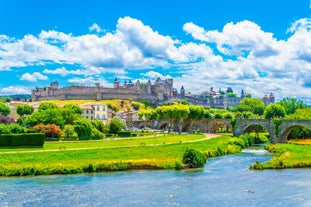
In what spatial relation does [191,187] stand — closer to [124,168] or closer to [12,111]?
[124,168]

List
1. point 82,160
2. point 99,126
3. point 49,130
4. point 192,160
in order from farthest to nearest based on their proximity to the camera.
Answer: point 99,126 < point 49,130 < point 82,160 < point 192,160

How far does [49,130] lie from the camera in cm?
6300

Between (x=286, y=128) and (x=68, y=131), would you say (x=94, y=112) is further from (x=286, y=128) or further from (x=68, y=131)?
(x=286, y=128)

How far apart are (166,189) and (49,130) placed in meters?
33.6

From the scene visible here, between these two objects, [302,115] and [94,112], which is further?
[94,112]

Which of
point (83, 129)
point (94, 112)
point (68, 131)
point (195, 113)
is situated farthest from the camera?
point (94, 112)

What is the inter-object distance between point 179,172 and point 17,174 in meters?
14.2

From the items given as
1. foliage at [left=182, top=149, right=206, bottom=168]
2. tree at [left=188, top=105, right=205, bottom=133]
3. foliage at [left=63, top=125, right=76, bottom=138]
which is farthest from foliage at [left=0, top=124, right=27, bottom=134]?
tree at [left=188, top=105, right=205, bottom=133]

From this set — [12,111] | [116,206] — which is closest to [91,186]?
[116,206]

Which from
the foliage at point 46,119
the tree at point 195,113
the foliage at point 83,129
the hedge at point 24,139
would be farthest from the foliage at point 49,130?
the tree at point 195,113

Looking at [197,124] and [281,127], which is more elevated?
[197,124]

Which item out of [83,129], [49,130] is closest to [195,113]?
[83,129]

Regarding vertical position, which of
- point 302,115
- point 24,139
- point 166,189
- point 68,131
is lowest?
point 166,189

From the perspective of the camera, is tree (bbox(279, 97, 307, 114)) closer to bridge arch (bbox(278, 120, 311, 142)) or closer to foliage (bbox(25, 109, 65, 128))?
bridge arch (bbox(278, 120, 311, 142))
